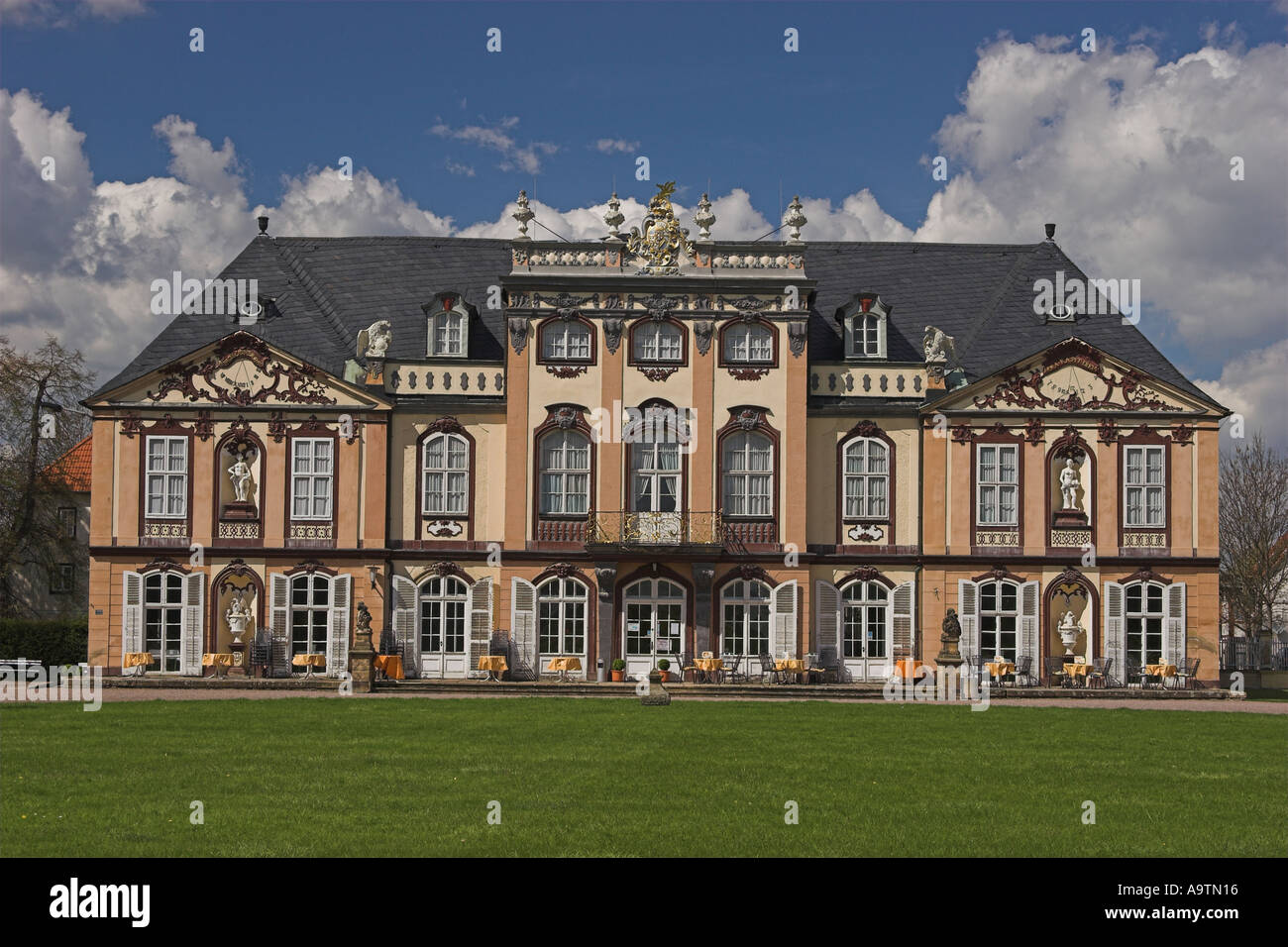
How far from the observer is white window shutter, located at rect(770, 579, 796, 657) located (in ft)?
126

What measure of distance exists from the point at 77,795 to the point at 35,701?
14067 millimetres

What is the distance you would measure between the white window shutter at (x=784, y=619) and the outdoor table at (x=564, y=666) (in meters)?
5.15

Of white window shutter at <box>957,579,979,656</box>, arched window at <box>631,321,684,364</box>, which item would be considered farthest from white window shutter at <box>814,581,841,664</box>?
arched window at <box>631,321,684,364</box>

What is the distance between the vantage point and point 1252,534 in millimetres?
62000

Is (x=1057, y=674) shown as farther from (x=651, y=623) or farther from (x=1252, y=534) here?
(x=1252, y=534)

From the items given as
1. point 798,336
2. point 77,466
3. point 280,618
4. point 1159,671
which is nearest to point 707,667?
point 798,336

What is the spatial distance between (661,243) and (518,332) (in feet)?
14.5

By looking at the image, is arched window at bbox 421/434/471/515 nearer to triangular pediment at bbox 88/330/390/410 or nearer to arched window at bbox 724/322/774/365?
triangular pediment at bbox 88/330/390/410

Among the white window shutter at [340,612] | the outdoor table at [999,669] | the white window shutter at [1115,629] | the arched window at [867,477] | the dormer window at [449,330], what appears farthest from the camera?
the dormer window at [449,330]

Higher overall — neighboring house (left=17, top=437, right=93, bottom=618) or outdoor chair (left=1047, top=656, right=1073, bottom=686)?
neighboring house (left=17, top=437, right=93, bottom=618)

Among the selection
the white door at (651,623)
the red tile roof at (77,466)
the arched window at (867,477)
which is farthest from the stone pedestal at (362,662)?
the red tile roof at (77,466)

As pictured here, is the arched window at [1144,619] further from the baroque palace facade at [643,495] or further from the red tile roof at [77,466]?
the red tile roof at [77,466]

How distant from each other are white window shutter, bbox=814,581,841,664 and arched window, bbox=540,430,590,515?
21.6ft

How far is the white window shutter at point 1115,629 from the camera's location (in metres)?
38.4
